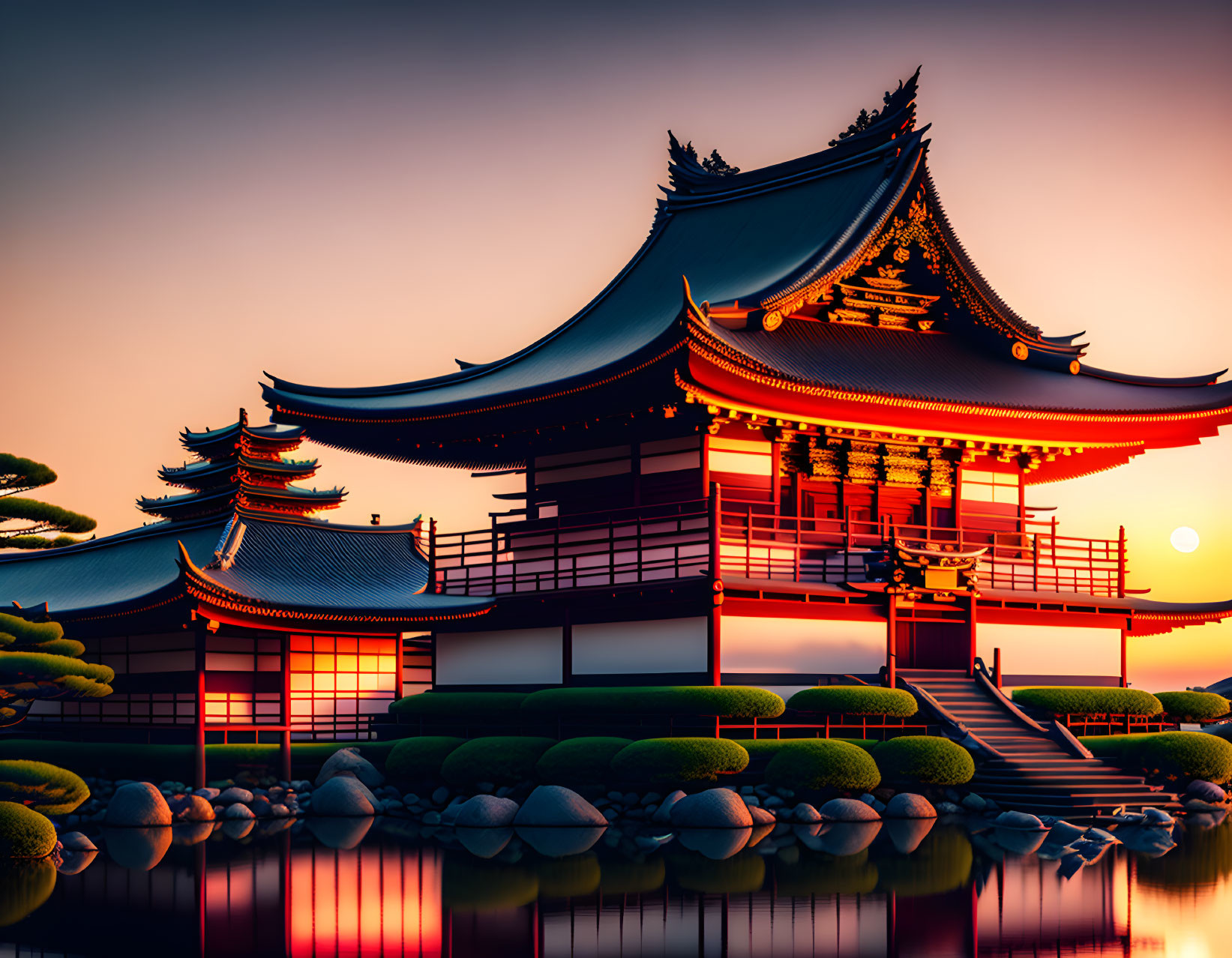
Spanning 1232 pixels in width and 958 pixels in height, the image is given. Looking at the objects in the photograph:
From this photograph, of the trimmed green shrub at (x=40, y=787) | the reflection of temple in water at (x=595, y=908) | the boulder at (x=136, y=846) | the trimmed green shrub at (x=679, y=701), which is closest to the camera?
the reflection of temple in water at (x=595, y=908)

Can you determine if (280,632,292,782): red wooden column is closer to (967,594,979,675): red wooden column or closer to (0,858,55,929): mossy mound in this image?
(0,858,55,929): mossy mound

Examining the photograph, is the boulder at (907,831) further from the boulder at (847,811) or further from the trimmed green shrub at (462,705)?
the trimmed green shrub at (462,705)

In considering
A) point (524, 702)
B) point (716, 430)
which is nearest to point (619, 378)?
point (716, 430)

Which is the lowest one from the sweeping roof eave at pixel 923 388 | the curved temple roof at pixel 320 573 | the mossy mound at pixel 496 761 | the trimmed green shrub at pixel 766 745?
the mossy mound at pixel 496 761

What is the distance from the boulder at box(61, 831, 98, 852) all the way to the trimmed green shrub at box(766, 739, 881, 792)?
1151 cm

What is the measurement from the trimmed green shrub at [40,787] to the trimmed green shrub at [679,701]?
31.1 feet

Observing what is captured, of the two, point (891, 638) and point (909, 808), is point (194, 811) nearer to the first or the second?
point (909, 808)

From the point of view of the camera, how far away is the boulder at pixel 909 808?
1103 inches

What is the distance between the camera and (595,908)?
18250 millimetres

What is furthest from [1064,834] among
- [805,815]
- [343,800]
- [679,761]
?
[343,800]

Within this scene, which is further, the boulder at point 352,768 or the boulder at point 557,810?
the boulder at point 352,768

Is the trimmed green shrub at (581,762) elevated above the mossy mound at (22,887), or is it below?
above

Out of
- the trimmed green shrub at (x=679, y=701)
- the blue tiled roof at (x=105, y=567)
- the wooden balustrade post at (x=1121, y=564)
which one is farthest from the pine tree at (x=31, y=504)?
the wooden balustrade post at (x=1121, y=564)

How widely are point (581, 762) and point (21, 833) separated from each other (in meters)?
9.75
